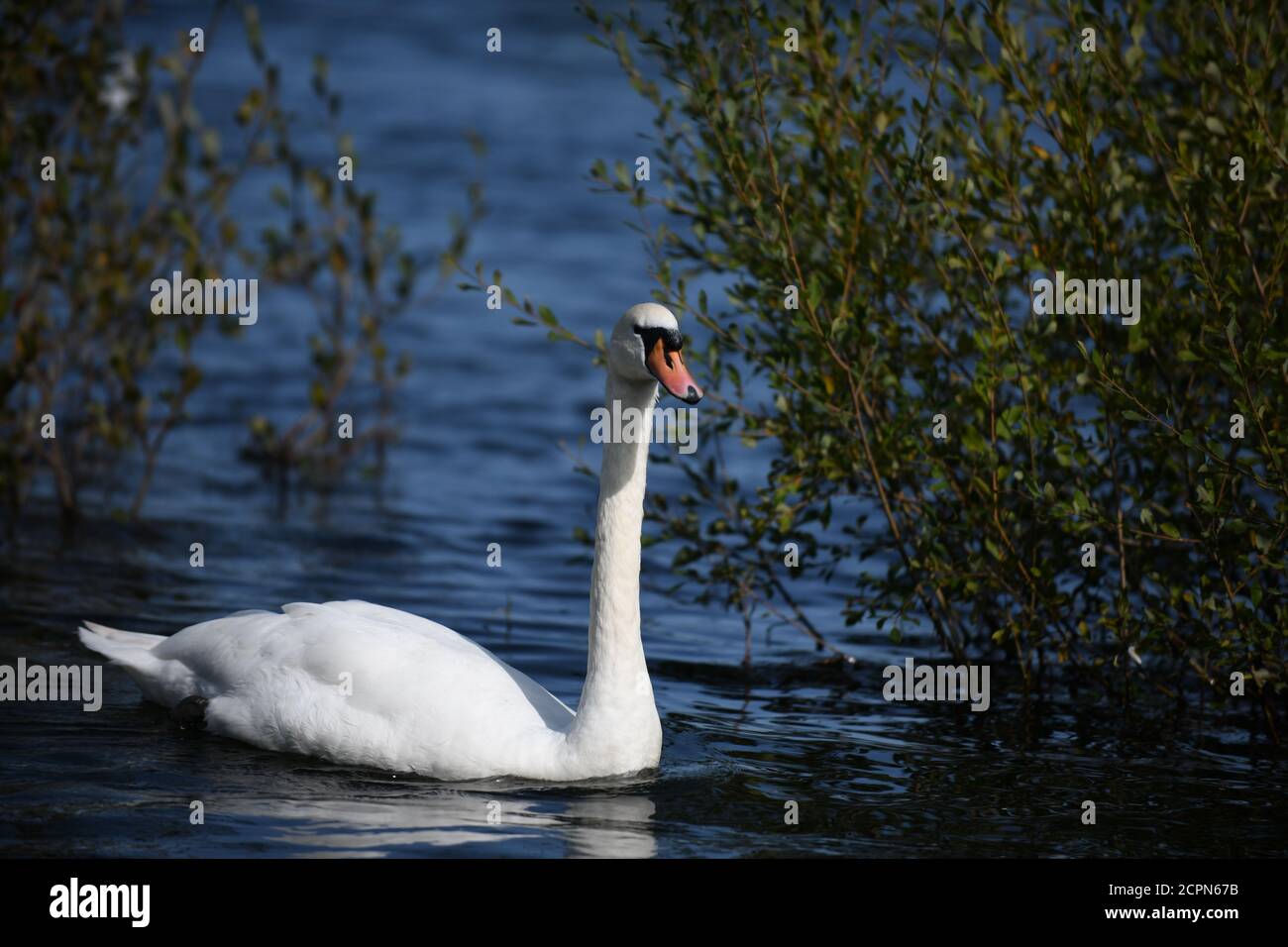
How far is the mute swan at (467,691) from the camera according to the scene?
7.59 metres

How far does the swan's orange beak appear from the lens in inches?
275

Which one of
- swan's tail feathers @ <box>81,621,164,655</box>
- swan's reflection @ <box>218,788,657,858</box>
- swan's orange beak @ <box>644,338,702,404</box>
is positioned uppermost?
swan's orange beak @ <box>644,338,702,404</box>

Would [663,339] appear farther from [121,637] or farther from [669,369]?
[121,637]

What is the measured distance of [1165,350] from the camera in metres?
9.53

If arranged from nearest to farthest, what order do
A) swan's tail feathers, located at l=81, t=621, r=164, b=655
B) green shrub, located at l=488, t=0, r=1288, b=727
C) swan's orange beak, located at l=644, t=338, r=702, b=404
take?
swan's orange beak, located at l=644, t=338, r=702, b=404, green shrub, located at l=488, t=0, r=1288, b=727, swan's tail feathers, located at l=81, t=621, r=164, b=655

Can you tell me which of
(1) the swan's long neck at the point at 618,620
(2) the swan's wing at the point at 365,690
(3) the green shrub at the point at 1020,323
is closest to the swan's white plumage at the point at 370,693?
(2) the swan's wing at the point at 365,690

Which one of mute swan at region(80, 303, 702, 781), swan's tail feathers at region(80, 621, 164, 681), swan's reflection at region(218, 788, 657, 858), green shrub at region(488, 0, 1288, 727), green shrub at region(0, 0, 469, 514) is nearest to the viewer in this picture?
swan's reflection at region(218, 788, 657, 858)

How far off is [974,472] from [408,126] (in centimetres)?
2270

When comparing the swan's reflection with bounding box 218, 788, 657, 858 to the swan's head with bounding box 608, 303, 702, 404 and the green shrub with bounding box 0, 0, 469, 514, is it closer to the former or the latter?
the swan's head with bounding box 608, 303, 702, 404

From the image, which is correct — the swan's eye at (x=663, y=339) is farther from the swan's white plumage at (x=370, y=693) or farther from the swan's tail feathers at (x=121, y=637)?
the swan's tail feathers at (x=121, y=637)

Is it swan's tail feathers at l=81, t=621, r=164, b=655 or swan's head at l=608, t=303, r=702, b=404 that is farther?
swan's tail feathers at l=81, t=621, r=164, b=655

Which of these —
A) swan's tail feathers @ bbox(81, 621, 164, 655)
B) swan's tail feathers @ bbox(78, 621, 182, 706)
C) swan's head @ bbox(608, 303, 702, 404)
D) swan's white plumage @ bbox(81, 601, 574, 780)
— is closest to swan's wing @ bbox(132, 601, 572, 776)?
swan's white plumage @ bbox(81, 601, 574, 780)

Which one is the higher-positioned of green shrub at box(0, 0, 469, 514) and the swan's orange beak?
green shrub at box(0, 0, 469, 514)
